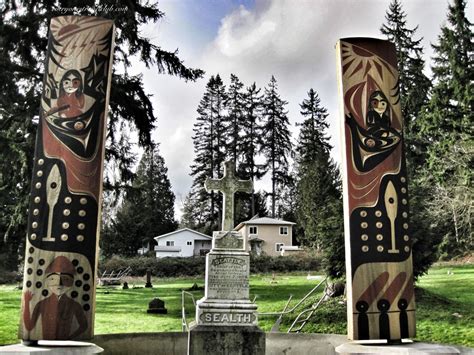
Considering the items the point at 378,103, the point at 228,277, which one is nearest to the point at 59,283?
the point at 228,277

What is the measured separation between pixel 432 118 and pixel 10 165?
21.3 metres

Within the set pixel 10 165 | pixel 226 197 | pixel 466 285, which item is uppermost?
pixel 10 165

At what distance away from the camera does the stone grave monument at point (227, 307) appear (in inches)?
273

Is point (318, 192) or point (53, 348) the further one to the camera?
point (318, 192)

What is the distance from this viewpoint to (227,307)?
7164 mm

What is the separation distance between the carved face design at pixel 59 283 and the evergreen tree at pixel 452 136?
55.4 feet

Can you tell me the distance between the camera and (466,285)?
16.5m

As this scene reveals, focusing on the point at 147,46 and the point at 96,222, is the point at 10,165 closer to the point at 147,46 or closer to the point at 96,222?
the point at 147,46

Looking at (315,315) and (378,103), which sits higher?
(378,103)

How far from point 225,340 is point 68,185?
11.5 feet

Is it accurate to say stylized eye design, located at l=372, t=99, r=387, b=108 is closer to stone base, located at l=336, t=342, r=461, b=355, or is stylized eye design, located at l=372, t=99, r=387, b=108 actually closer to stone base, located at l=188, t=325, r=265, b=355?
stone base, located at l=336, t=342, r=461, b=355

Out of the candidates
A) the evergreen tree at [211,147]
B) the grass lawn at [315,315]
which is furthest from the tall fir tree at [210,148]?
the grass lawn at [315,315]

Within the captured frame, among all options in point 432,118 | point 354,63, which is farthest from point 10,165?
point 432,118

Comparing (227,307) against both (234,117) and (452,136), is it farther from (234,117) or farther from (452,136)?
(234,117)
